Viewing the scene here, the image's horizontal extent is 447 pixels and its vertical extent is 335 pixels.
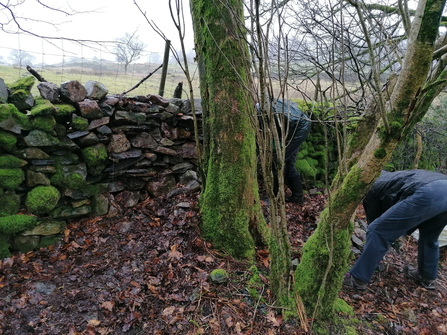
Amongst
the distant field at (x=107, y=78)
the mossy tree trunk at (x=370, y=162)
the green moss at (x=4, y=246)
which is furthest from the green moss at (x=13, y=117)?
the mossy tree trunk at (x=370, y=162)

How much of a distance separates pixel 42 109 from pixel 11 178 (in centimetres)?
86

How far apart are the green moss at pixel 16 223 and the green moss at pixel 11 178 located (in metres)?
0.35

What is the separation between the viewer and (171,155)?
4.51 metres

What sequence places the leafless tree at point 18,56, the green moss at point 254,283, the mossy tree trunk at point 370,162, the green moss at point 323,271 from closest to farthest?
the mossy tree trunk at point 370,162 → the green moss at point 323,271 → the green moss at point 254,283 → the leafless tree at point 18,56

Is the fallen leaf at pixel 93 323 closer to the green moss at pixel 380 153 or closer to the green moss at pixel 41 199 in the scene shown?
the green moss at pixel 41 199

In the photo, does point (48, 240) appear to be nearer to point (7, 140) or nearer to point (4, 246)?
point (4, 246)

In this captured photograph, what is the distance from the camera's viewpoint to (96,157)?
379cm

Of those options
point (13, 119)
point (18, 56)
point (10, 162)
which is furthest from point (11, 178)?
point (18, 56)

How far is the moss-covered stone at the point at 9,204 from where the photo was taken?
322cm

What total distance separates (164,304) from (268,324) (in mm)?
928

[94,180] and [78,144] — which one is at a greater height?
[78,144]

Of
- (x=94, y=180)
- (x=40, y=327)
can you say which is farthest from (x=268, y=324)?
(x=94, y=180)

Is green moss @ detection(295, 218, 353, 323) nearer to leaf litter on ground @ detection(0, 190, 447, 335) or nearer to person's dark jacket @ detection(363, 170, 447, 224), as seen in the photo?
leaf litter on ground @ detection(0, 190, 447, 335)

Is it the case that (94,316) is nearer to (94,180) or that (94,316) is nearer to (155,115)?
(94,180)
